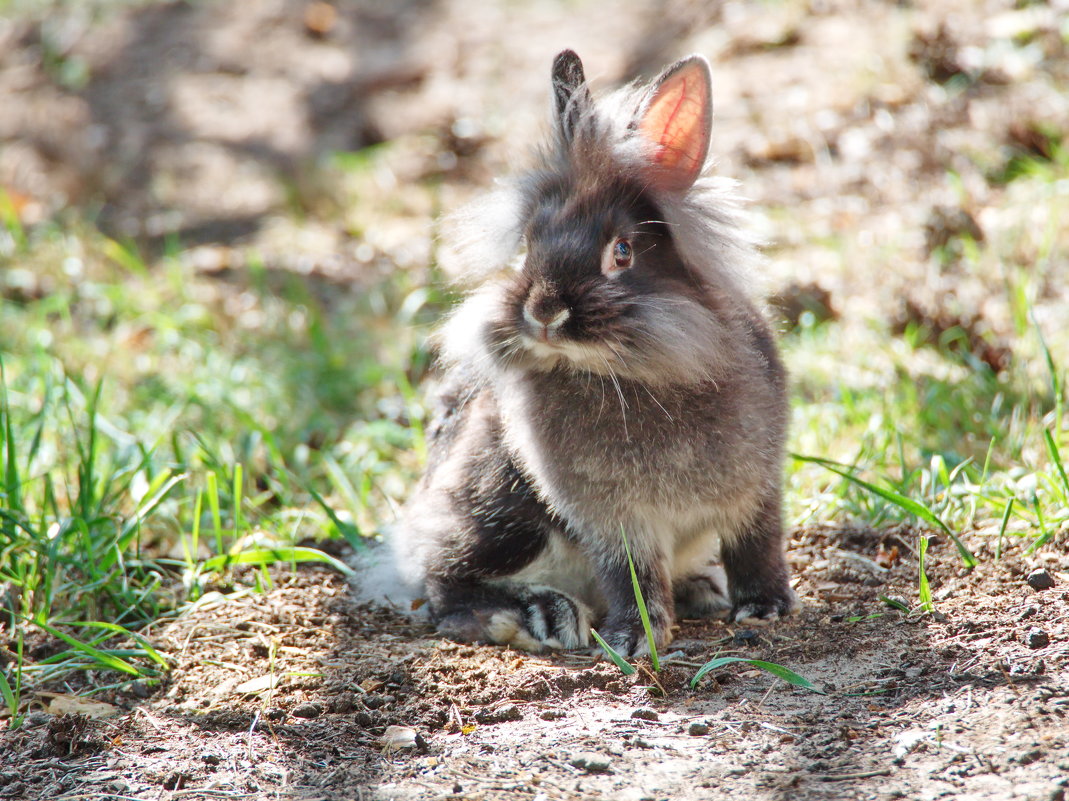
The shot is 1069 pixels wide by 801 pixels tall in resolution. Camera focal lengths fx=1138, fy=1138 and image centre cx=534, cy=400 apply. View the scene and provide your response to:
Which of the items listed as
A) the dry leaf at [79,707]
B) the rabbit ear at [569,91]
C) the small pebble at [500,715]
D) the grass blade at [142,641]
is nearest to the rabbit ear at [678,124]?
the rabbit ear at [569,91]

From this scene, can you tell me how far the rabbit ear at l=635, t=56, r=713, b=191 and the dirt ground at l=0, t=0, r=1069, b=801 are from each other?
479 millimetres

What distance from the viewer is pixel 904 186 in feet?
19.2

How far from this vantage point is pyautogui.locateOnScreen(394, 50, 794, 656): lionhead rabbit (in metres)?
2.88

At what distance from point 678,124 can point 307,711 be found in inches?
70.7

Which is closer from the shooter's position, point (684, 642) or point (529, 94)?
point (684, 642)

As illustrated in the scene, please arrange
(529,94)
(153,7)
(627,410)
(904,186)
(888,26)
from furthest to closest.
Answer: (153,7) → (529,94) → (888,26) → (904,186) → (627,410)

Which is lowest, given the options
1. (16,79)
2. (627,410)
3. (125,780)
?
(125,780)

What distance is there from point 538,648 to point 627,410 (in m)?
0.73

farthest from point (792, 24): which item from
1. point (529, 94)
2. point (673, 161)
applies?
point (673, 161)

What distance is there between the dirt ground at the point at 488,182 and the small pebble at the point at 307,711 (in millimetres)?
15

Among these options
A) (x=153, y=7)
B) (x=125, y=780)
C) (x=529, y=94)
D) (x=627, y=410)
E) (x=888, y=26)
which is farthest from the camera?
(x=153, y=7)

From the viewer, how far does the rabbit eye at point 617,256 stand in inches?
115

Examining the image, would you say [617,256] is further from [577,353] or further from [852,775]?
[852,775]

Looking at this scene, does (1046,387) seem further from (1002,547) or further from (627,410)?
(627,410)
